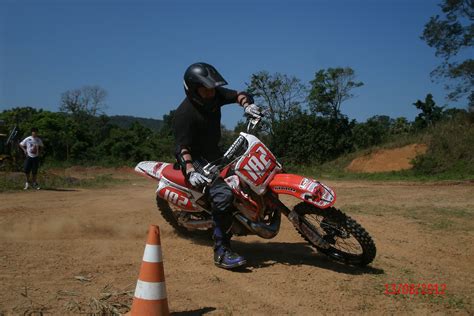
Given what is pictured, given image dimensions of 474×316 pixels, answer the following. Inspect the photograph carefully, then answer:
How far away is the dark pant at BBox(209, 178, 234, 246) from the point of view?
497 cm

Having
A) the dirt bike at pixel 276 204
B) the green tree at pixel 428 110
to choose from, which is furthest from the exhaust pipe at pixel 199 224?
the green tree at pixel 428 110

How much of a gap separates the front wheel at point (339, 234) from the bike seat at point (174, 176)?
1.53 metres

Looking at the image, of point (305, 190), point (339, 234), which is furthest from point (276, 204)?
Result: point (339, 234)

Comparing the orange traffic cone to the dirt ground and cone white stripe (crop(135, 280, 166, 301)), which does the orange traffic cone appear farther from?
the dirt ground

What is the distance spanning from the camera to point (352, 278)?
4.58 meters

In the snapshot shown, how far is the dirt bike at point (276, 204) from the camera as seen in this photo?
4762mm

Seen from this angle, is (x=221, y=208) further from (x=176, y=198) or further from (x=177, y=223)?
(x=177, y=223)

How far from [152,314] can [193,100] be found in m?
2.67

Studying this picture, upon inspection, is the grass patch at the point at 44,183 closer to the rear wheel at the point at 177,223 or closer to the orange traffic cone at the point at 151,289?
the rear wheel at the point at 177,223

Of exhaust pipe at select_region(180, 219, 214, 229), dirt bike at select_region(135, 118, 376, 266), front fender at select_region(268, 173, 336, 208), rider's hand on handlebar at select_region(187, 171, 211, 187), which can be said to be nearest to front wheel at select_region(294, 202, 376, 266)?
dirt bike at select_region(135, 118, 376, 266)

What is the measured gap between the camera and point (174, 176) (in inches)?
232

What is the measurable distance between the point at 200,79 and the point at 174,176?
56.9 inches

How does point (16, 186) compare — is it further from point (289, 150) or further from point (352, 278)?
point (289, 150)

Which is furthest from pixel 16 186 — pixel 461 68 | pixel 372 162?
pixel 461 68
